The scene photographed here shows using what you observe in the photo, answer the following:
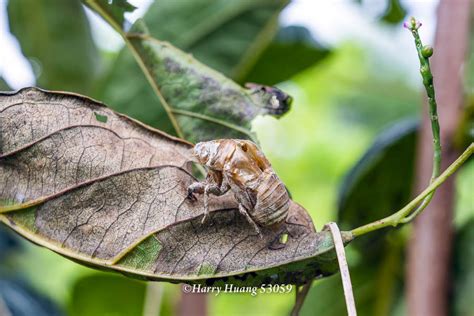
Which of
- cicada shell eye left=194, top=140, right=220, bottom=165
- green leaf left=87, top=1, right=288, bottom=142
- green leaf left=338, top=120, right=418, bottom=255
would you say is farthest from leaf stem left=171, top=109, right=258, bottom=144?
green leaf left=338, top=120, right=418, bottom=255

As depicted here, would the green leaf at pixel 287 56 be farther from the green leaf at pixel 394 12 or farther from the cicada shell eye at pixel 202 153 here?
the cicada shell eye at pixel 202 153

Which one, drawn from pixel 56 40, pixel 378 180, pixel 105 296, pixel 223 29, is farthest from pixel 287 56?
pixel 105 296

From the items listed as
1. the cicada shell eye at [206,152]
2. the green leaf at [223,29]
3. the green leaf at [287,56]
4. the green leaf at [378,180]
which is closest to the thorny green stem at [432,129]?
the cicada shell eye at [206,152]

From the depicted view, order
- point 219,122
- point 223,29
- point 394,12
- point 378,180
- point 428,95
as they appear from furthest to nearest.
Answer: point 394,12 → point 223,29 → point 378,180 → point 219,122 → point 428,95

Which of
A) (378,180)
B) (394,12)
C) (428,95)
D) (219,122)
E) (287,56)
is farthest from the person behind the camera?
(394,12)

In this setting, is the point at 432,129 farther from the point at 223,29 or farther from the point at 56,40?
the point at 56,40

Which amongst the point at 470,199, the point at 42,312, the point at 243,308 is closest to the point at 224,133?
the point at 42,312
